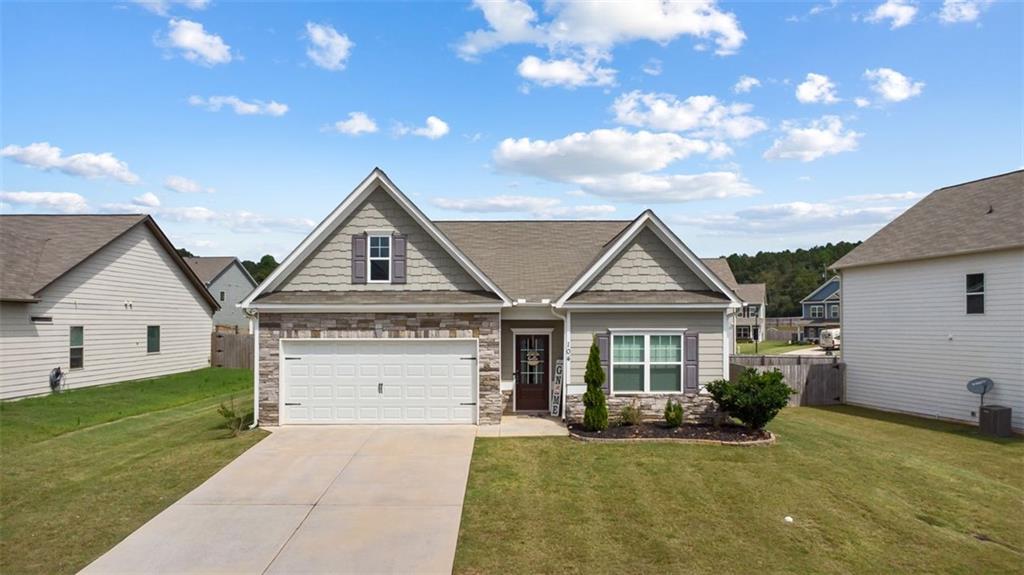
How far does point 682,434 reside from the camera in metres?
13.5

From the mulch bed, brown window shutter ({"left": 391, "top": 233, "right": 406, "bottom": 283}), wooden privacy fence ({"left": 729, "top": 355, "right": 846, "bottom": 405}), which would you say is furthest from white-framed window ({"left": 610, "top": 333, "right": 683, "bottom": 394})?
wooden privacy fence ({"left": 729, "top": 355, "right": 846, "bottom": 405})

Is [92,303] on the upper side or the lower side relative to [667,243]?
lower

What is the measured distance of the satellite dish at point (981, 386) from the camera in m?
16.1

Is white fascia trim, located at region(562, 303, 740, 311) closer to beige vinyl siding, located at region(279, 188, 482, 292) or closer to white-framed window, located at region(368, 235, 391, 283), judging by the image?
beige vinyl siding, located at region(279, 188, 482, 292)

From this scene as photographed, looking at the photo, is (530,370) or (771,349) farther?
(771,349)

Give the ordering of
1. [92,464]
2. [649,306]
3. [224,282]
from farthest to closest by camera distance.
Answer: [224,282] → [649,306] → [92,464]

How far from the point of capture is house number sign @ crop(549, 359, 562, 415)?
1570 centimetres

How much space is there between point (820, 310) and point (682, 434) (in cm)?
7059

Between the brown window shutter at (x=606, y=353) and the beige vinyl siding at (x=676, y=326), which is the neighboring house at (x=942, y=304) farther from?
the brown window shutter at (x=606, y=353)

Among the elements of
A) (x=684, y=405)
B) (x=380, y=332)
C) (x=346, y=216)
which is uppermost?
(x=346, y=216)

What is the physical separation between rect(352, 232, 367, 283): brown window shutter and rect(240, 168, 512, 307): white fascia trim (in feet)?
2.12

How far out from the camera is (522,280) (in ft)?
56.1

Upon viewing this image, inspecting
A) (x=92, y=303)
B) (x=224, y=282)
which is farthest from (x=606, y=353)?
(x=224, y=282)

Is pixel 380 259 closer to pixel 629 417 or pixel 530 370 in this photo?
pixel 530 370
